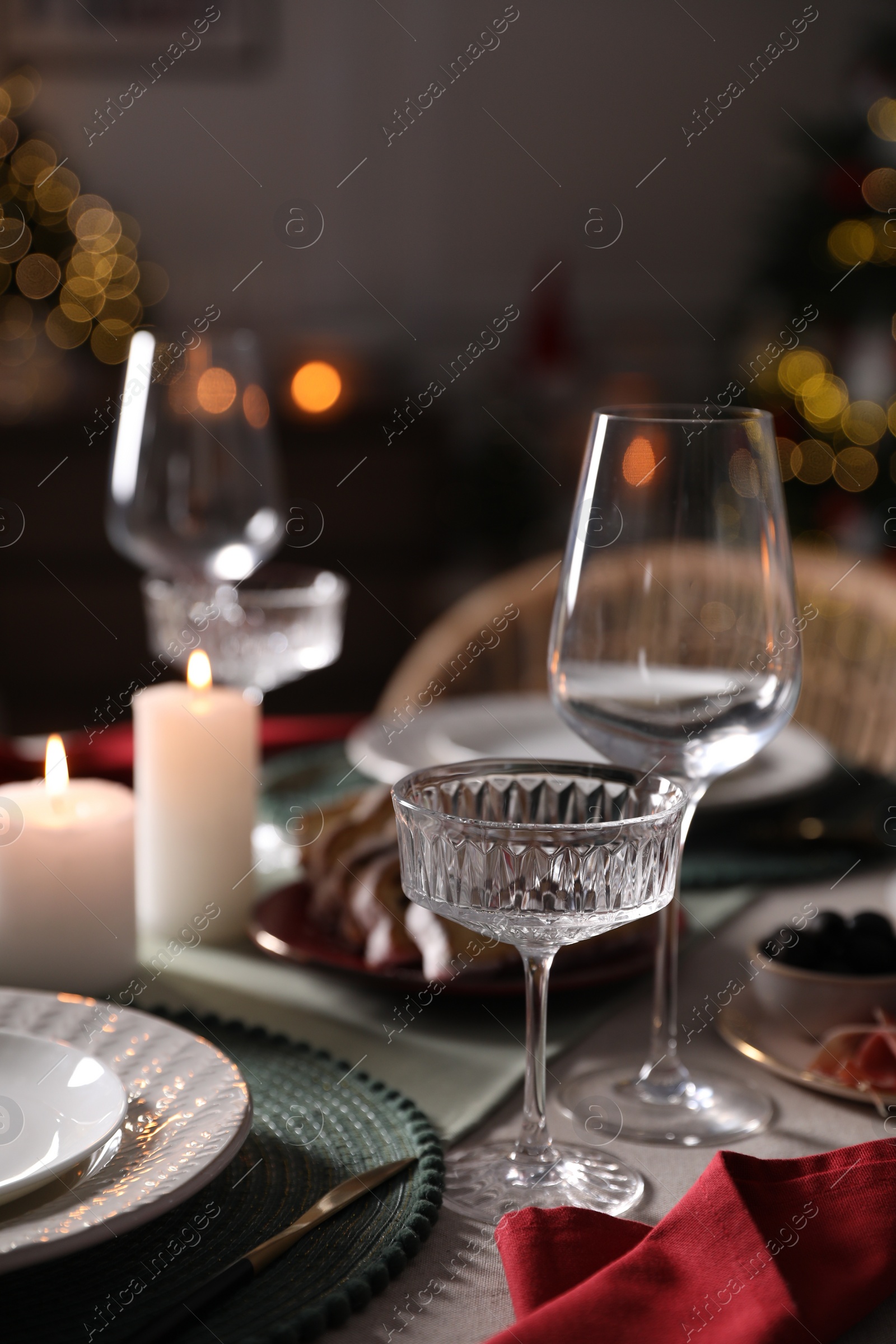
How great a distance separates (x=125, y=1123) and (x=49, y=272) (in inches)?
112

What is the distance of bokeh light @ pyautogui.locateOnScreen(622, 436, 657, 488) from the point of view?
23.0 inches

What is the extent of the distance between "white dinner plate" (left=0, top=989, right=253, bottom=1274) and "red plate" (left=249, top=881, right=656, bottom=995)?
0.14m

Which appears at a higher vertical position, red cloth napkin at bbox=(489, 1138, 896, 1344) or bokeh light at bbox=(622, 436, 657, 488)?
bokeh light at bbox=(622, 436, 657, 488)

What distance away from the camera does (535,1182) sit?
520mm

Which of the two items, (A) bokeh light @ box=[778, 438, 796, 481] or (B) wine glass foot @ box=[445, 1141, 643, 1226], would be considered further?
(A) bokeh light @ box=[778, 438, 796, 481]

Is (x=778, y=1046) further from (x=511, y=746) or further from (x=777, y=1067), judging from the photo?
(x=511, y=746)

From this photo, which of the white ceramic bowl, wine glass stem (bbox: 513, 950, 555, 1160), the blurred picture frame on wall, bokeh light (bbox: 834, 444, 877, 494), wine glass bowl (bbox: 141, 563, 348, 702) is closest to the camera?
wine glass stem (bbox: 513, 950, 555, 1160)

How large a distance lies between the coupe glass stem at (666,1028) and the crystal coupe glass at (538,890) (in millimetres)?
69

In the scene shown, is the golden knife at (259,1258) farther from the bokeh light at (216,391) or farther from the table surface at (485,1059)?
the bokeh light at (216,391)

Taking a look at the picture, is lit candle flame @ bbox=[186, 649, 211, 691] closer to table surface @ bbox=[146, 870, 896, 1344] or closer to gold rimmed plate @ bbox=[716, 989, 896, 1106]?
table surface @ bbox=[146, 870, 896, 1344]

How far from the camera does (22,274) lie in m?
3.01

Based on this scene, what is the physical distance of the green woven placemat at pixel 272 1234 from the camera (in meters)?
0.43

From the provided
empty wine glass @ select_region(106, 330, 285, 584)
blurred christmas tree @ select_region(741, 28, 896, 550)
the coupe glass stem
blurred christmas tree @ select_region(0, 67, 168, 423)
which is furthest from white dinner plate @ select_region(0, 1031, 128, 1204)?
blurred christmas tree @ select_region(0, 67, 168, 423)

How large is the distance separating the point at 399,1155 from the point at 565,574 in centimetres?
26
